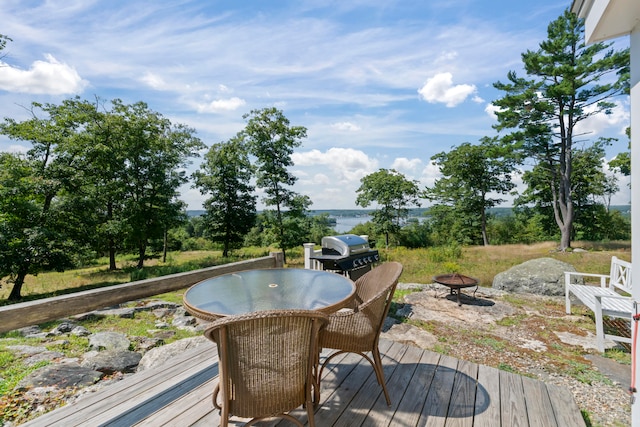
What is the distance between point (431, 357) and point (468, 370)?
28 centimetres

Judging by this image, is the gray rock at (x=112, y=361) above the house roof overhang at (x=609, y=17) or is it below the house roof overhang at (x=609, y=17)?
below

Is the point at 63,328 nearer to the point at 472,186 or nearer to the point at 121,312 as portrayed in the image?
the point at 121,312

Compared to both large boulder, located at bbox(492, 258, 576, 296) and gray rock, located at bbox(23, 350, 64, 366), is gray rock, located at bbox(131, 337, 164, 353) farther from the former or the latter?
large boulder, located at bbox(492, 258, 576, 296)

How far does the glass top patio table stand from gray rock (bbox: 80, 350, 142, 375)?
1.59 meters

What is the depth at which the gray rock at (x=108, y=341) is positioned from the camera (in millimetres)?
3074

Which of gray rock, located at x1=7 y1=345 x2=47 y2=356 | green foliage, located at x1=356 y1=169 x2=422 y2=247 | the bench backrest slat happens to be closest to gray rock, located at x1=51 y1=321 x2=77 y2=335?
gray rock, located at x1=7 y1=345 x2=47 y2=356

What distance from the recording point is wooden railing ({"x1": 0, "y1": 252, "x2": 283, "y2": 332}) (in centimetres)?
202

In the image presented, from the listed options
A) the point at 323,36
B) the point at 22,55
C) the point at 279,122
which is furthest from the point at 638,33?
the point at 279,122

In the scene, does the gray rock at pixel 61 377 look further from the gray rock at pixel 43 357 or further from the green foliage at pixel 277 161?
the green foliage at pixel 277 161

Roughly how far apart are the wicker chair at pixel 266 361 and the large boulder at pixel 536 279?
697 cm

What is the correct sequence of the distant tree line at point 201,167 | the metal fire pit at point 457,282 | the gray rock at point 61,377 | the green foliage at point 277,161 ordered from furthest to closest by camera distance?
the green foliage at point 277,161 → the distant tree line at point 201,167 → the metal fire pit at point 457,282 → the gray rock at point 61,377

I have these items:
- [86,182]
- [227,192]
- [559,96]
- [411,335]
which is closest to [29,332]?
[411,335]

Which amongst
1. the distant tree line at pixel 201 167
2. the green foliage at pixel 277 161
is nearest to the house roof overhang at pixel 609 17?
the distant tree line at pixel 201 167

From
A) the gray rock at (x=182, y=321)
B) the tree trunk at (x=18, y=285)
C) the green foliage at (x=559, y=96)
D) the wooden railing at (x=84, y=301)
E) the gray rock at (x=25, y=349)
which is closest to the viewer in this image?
the wooden railing at (x=84, y=301)
